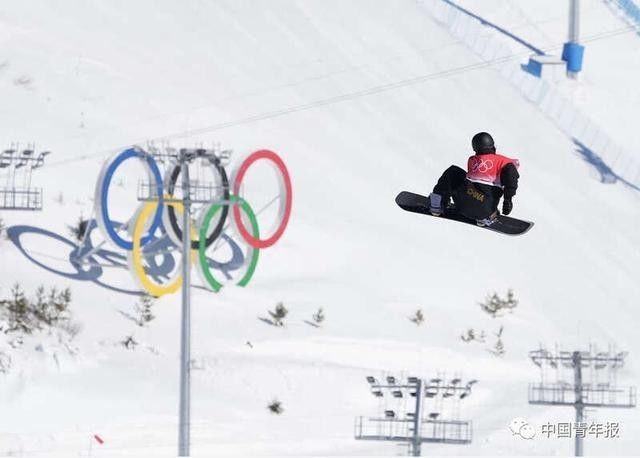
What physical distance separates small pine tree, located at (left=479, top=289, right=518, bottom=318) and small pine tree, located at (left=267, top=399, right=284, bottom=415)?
15.4 m

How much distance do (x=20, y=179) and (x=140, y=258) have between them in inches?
648

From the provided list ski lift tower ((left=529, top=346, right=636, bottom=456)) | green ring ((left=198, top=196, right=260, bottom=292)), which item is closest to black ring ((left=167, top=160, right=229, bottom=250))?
green ring ((left=198, top=196, right=260, bottom=292))

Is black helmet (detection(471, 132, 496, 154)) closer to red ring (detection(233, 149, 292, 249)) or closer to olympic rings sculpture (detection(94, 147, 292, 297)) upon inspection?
olympic rings sculpture (detection(94, 147, 292, 297))

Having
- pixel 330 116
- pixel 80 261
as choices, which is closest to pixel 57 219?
pixel 80 261

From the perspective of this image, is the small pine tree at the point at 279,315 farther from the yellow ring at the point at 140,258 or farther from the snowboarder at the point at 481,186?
the snowboarder at the point at 481,186

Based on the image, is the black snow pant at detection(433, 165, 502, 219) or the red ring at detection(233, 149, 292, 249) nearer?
the black snow pant at detection(433, 165, 502, 219)

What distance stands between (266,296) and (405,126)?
29.7 m

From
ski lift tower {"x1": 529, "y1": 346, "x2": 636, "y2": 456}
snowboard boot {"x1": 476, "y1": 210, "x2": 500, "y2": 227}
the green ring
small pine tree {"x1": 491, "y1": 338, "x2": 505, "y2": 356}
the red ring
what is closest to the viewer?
snowboard boot {"x1": 476, "y1": 210, "x2": 500, "y2": 227}

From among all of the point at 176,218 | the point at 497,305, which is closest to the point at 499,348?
the point at 497,305

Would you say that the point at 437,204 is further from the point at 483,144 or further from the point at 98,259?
the point at 98,259

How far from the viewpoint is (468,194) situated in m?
20.9

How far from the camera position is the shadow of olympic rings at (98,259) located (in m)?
74.7

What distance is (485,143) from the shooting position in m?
19.8

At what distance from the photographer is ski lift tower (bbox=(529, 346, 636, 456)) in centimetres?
6869
